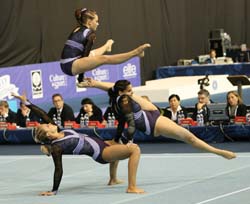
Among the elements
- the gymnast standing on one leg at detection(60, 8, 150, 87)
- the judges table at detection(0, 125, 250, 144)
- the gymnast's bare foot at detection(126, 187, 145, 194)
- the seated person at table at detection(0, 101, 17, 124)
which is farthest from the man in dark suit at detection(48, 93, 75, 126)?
the gymnast's bare foot at detection(126, 187, 145, 194)

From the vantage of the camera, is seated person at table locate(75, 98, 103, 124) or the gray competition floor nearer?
the gray competition floor

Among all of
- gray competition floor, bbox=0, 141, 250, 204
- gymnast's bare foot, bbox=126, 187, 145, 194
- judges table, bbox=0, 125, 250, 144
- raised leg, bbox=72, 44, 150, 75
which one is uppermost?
raised leg, bbox=72, 44, 150, 75

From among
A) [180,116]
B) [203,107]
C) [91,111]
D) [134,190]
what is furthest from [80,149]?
[91,111]

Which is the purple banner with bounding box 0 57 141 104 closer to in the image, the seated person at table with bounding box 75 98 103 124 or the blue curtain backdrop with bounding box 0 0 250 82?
the blue curtain backdrop with bounding box 0 0 250 82

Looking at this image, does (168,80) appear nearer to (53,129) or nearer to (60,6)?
(60,6)

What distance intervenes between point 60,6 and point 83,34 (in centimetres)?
1316

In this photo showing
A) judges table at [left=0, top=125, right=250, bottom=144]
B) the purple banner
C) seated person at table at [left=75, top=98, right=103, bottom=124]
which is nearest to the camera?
Answer: judges table at [left=0, top=125, right=250, bottom=144]

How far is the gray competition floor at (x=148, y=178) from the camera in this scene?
351 inches

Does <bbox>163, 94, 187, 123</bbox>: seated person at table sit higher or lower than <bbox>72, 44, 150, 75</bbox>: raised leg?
lower

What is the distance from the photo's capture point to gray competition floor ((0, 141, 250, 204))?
8.91m

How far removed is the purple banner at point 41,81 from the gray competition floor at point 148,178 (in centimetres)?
559

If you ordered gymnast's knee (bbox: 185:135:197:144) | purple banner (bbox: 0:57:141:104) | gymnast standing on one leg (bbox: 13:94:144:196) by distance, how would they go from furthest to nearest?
purple banner (bbox: 0:57:141:104) < gymnast's knee (bbox: 185:135:197:144) < gymnast standing on one leg (bbox: 13:94:144:196)

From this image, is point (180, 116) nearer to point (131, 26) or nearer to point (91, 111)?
point (91, 111)

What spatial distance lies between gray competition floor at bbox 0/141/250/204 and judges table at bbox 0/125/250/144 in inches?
7.0
